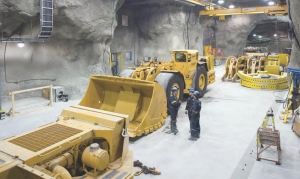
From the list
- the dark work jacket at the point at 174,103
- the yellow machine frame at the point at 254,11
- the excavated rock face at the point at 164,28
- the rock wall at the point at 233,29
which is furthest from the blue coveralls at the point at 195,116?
the rock wall at the point at 233,29

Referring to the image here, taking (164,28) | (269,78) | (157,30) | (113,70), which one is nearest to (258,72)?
(269,78)

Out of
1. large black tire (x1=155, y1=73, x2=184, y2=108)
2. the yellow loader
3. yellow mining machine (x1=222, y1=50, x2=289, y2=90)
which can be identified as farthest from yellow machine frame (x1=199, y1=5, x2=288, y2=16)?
large black tire (x1=155, y1=73, x2=184, y2=108)

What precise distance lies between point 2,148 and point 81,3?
8.57 meters

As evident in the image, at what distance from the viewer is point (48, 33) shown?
9.48 m

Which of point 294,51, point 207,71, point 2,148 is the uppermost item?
point 294,51

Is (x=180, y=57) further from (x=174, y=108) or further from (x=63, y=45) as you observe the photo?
(x=63, y=45)

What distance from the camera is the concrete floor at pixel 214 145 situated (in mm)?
5410

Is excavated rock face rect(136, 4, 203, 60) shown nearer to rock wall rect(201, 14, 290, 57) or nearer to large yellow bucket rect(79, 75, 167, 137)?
rock wall rect(201, 14, 290, 57)

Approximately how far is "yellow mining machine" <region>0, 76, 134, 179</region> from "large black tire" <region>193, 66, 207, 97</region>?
6599 mm

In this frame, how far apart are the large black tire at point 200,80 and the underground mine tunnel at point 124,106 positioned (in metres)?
0.05

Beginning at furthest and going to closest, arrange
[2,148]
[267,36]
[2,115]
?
[267,36] → [2,115] → [2,148]

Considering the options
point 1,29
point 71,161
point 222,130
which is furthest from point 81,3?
point 71,161

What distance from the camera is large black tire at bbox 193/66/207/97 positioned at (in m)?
10.8

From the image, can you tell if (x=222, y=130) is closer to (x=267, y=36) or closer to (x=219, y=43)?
(x=219, y=43)
